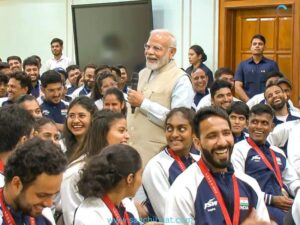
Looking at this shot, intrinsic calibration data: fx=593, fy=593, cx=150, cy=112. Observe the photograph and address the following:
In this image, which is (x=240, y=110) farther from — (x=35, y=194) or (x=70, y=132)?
(x=35, y=194)

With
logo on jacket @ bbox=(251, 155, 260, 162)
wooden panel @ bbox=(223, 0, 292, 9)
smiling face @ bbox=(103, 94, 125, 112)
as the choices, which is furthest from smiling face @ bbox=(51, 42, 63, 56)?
logo on jacket @ bbox=(251, 155, 260, 162)

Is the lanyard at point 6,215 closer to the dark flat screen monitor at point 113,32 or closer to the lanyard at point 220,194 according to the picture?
the lanyard at point 220,194

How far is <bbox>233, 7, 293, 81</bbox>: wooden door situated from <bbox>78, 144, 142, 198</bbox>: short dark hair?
5.55 m

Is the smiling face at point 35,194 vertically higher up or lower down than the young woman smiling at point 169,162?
higher up

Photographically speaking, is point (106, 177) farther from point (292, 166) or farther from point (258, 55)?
point (258, 55)

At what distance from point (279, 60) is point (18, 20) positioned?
5.61 m

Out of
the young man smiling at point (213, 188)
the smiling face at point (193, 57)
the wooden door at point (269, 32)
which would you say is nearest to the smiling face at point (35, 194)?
the young man smiling at point (213, 188)

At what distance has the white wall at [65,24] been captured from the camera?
27.6ft

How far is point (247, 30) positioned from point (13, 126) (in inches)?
236

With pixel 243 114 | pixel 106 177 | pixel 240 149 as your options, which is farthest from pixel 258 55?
pixel 106 177

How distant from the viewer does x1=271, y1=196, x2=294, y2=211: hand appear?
3729mm

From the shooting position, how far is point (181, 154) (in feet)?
10.8

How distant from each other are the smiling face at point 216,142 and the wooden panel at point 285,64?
16.5 feet

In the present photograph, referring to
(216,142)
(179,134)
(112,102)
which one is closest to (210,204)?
(216,142)
